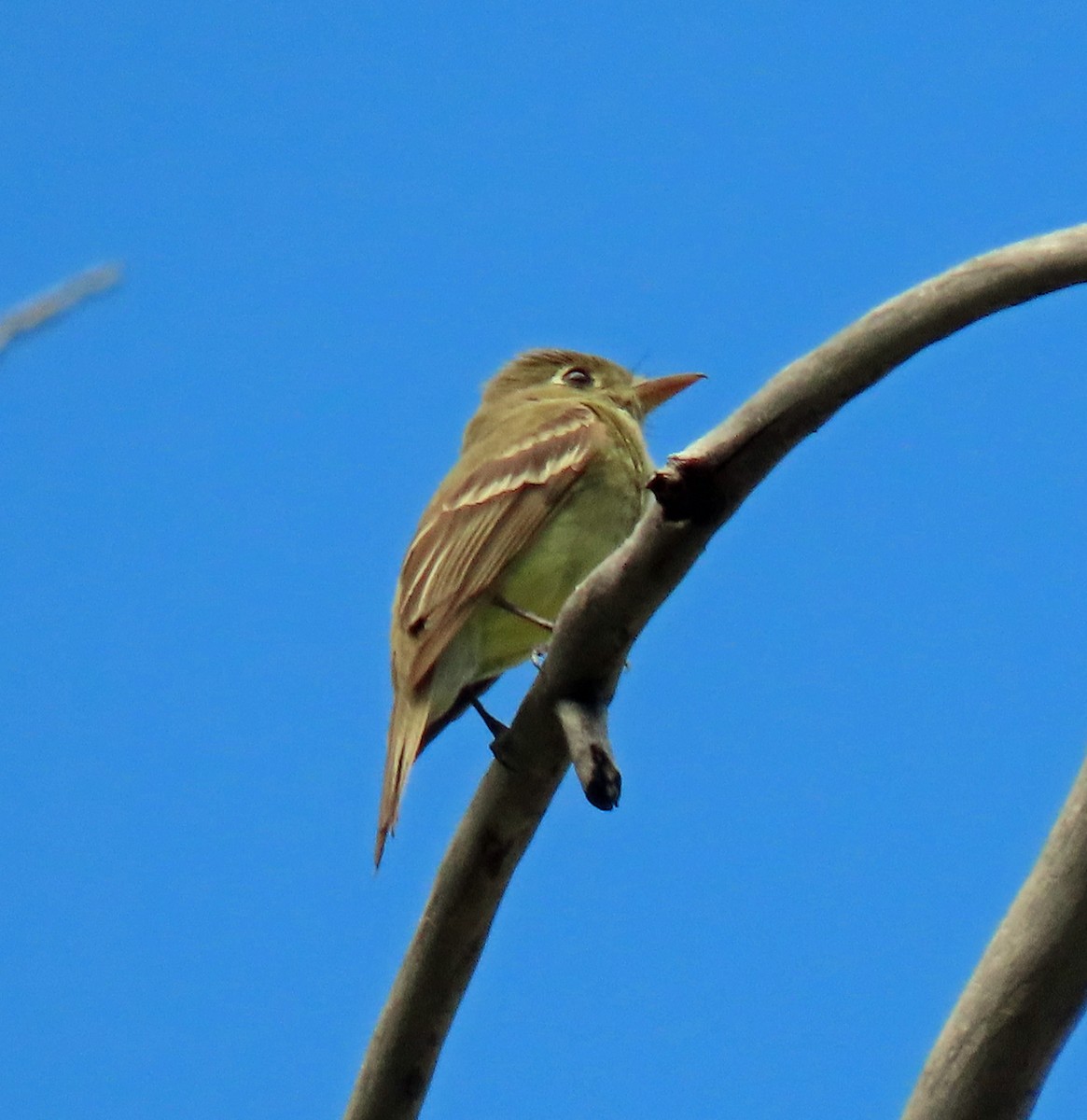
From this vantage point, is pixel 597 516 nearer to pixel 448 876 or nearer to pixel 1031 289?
pixel 448 876

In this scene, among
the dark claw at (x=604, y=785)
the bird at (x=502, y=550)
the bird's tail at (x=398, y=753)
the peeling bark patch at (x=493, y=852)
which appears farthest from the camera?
the bird at (x=502, y=550)

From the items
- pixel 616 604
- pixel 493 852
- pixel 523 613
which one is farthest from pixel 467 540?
pixel 616 604

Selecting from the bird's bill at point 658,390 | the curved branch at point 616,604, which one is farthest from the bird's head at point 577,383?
the curved branch at point 616,604

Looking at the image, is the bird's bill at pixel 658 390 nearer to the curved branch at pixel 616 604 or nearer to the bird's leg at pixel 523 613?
the bird's leg at pixel 523 613

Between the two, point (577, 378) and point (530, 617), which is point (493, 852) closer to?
point (530, 617)

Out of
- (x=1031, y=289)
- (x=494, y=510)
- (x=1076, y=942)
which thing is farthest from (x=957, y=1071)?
(x=494, y=510)

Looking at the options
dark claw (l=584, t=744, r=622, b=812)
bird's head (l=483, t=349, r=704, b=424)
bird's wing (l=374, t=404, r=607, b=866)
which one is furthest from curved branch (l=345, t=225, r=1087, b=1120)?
bird's head (l=483, t=349, r=704, b=424)
